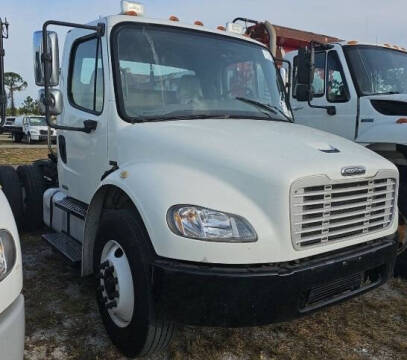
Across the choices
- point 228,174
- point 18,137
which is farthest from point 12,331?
point 18,137

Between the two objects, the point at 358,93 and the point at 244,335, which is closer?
the point at 244,335

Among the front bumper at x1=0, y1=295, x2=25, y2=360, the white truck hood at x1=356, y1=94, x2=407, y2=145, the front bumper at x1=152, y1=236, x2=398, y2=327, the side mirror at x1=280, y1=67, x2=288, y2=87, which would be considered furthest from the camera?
the side mirror at x1=280, y1=67, x2=288, y2=87

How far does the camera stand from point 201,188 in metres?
2.71

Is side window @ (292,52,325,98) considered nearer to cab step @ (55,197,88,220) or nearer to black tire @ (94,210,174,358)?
cab step @ (55,197,88,220)

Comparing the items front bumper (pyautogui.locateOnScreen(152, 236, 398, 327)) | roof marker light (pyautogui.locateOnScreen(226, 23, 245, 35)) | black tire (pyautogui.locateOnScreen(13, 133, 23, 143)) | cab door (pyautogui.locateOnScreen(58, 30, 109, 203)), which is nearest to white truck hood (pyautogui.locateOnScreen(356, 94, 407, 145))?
roof marker light (pyautogui.locateOnScreen(226, 23, 245, 35))

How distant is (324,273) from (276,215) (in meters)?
0.47

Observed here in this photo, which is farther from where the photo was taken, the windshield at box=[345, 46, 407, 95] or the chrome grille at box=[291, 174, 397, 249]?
the windshield at box=[345, 46, 407, 95]

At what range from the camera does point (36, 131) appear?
1069 inches

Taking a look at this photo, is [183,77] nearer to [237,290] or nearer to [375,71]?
[237,290]

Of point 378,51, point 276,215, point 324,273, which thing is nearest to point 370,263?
point 324,273

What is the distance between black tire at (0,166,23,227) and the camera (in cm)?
566

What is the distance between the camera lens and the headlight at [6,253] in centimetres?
201

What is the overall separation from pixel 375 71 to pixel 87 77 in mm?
3427

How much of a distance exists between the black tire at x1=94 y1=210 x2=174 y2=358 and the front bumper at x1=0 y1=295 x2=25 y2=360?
0.79m
